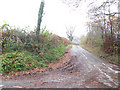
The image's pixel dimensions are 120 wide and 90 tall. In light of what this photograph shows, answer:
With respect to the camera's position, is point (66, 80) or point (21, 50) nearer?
point (66, 80)

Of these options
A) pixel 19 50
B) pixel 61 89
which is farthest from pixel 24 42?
pixel 61 89

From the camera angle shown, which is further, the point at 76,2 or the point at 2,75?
the point at 76,2

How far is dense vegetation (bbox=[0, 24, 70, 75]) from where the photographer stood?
596 cm

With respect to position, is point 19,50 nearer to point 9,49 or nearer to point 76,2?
point 9,49

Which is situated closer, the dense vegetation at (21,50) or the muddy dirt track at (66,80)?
the muddy dirt track at (66,80)

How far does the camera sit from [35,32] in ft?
32.6

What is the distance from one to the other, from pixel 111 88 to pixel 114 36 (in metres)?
10.3

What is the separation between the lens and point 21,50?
7.73m

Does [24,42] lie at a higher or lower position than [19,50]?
higher

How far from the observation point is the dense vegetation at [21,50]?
19.6 ft

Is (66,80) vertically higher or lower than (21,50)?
lower

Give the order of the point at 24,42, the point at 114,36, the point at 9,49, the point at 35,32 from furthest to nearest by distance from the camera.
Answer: the point at 114,36, the point at 35,32, the point at 24,42, the point at 9,49

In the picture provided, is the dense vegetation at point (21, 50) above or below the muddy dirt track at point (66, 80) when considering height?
above

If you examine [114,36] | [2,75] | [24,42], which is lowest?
[2,75]
